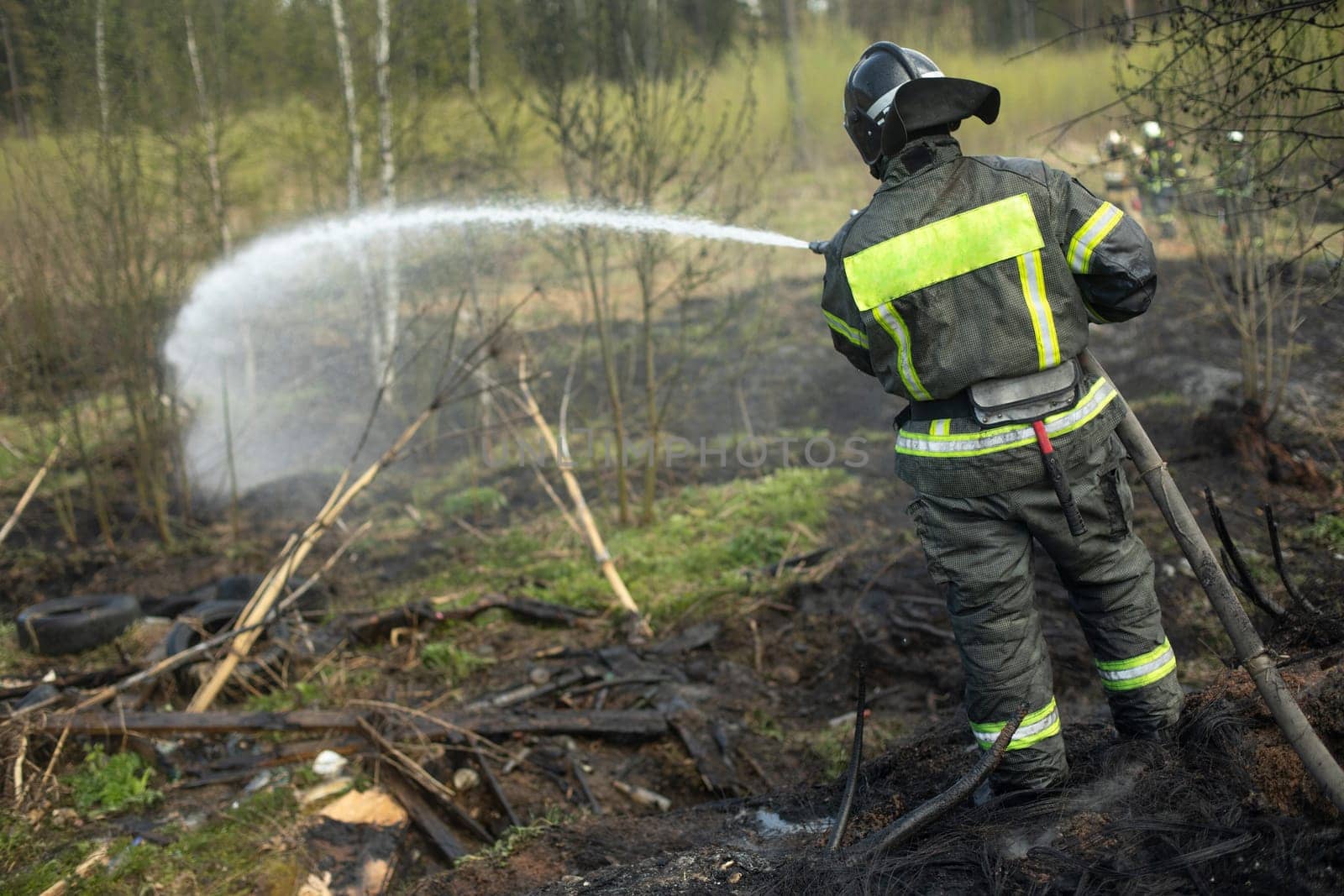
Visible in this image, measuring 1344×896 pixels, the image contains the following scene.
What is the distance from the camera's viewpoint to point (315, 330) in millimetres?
16547

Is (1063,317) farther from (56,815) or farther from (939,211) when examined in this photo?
(56,815)

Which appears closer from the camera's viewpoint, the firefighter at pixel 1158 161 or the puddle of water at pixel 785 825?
the puddle of water at pixel 785 825

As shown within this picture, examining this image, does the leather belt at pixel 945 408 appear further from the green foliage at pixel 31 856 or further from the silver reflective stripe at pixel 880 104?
the green foliage at pixel 31 856

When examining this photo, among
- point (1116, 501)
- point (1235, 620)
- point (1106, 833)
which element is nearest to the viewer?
point (1106, 833)

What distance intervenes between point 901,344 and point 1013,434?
0.42m

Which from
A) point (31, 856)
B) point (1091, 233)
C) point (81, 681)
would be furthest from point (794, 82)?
point (31, 856)

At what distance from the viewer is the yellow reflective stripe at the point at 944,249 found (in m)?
2.72

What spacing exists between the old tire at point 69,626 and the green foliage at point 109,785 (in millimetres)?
2572

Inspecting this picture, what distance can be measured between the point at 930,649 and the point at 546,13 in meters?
5.78

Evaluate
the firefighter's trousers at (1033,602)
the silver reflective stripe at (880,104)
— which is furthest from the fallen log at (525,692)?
the silver reflective stripe at (880,104)

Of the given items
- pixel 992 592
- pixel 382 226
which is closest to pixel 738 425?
pixel 382 226

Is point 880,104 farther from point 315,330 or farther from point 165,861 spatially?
point 315,330

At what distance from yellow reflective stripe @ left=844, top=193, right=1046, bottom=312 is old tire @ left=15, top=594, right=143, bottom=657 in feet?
19.7

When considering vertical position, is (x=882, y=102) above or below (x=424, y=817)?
above
